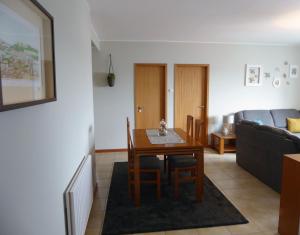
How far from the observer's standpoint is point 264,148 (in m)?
3.30

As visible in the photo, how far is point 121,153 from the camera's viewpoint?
5.00 m

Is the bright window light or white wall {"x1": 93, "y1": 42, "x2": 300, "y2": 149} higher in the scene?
the bright window light

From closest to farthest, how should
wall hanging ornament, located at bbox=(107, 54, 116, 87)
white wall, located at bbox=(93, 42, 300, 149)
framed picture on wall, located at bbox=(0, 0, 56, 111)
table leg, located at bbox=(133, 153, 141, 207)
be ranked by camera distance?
framed picture on wall, located at bbox=(0, 0, 56, 111) → table leg, located at bbox=(133, 153, 141, 207) → wall hanging ornament, located at bbox=(107, 54, 116, 87) → white wall, located at bbox=(93, 42, 300, 149)

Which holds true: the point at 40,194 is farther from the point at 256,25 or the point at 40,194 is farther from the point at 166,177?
the point at 256,25

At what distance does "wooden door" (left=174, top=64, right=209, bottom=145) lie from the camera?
5.18 metres

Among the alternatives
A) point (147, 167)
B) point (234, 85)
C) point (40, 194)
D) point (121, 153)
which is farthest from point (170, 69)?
point (40, 194)

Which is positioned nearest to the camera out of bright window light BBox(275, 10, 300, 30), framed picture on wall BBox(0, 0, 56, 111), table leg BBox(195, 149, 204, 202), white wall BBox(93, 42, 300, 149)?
framed picture on wall BBox(0, 0, 56, 111)

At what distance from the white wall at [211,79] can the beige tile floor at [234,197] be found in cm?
92

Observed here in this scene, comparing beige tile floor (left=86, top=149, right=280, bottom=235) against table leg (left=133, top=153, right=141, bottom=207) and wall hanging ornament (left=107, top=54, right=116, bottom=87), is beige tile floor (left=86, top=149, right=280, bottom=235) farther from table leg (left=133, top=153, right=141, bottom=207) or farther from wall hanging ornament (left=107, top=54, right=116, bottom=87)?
wall hanging ornament (left=107, top=54, right=116, bottom=87)

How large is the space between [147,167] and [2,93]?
2238 mm

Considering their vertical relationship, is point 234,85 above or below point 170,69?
below

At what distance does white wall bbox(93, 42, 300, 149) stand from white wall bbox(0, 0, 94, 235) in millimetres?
2686

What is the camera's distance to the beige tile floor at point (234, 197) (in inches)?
90.4

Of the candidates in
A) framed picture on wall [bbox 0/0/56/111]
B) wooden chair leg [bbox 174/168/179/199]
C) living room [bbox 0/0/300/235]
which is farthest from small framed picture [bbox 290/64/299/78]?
framed picture on wall [bbox 0/0/56/111]
